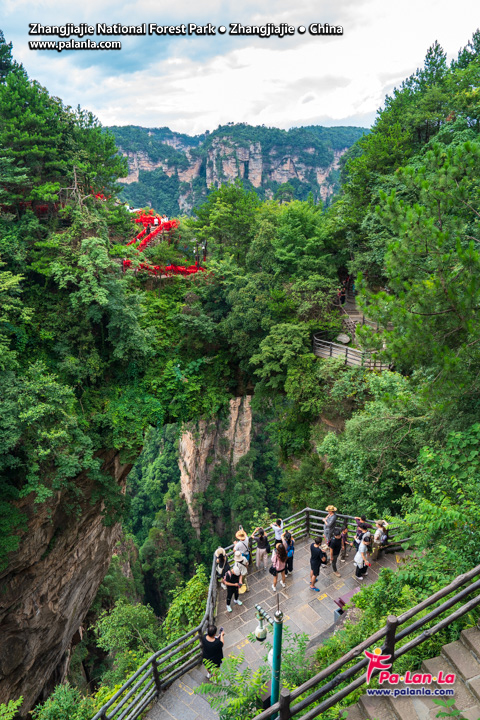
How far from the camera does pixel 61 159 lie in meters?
13.4

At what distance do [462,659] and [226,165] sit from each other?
317 feet

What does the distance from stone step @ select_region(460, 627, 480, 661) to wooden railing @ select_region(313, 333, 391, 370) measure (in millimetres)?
7618

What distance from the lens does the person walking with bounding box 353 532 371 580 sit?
7.16 meters

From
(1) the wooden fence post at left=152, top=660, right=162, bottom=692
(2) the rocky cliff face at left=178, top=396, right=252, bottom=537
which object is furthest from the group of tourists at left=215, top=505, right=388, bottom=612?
(2) the rocky cliff face at left=178, top=396, right=252, bottom=537

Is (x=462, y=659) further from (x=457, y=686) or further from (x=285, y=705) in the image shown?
(x=285, y=705)

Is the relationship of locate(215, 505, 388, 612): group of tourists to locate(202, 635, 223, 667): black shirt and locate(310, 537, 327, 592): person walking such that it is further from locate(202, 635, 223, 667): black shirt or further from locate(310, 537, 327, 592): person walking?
locate(202, 635, 223, 667): black shirt

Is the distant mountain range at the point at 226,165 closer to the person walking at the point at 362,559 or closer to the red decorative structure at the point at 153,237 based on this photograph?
the red decorative structure at the point at 153,237

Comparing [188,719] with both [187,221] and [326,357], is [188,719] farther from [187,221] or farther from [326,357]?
[187,221]

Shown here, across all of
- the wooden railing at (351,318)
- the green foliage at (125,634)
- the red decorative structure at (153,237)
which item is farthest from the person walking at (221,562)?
the red decorative structure at (153,237)

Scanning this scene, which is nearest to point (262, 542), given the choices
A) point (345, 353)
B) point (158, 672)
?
point (158, 672)

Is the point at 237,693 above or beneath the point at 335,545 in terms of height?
above

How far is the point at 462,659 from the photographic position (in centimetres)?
327

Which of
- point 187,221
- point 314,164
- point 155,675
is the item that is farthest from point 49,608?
point 314,164

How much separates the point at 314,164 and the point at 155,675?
114 meters
